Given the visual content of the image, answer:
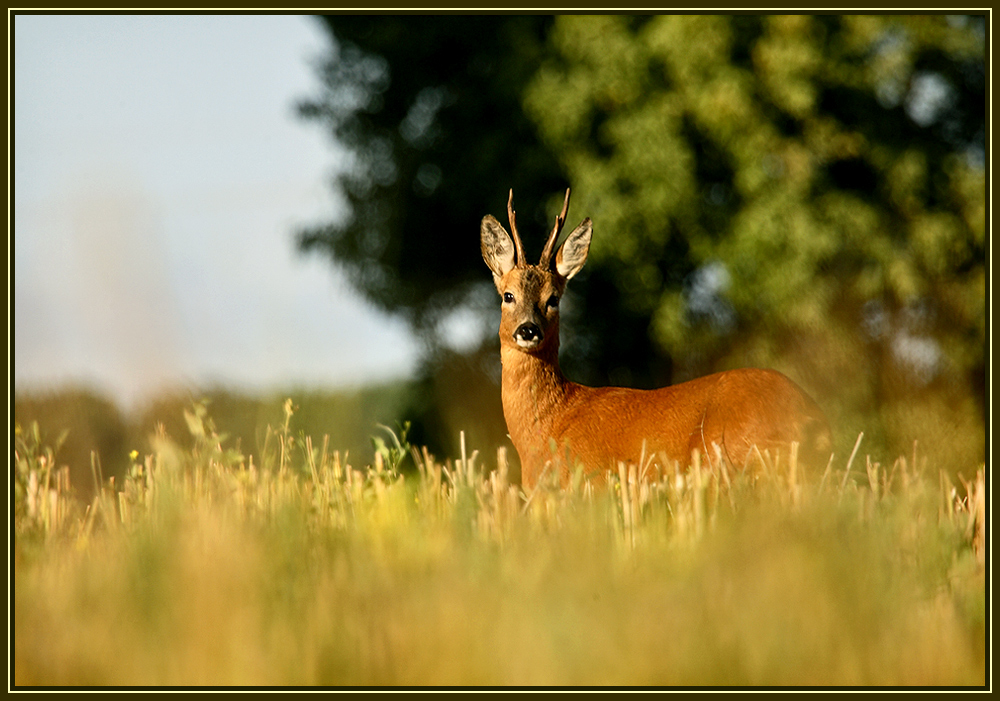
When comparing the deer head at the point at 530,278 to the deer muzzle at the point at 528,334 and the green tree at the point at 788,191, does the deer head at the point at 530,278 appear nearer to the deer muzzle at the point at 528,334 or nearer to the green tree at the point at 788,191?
the deer muzzle at the point at 528,334

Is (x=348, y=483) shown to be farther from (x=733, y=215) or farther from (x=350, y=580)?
(x=733, y=215)

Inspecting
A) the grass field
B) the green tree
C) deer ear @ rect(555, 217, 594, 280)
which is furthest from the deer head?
the green tree

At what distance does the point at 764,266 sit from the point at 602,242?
2.31 metres

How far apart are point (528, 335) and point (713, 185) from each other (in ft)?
32.8

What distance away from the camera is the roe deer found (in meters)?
5.77

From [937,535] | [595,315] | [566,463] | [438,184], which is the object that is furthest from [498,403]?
[937,535]

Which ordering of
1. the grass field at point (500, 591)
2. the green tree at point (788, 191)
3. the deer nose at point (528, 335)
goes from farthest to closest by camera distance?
the green tree at point (788, 191), the deer nose at point (528, 335), the grass field at point (500, 591)

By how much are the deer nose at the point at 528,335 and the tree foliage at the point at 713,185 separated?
8.65m

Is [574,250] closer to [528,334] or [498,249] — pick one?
[498,249]

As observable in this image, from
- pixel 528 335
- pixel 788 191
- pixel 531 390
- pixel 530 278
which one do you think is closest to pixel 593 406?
pixel 531 390

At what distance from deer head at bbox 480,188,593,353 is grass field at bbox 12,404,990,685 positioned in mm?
1966

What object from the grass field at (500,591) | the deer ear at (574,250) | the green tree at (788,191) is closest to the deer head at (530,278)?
the deer ear at (574,250)

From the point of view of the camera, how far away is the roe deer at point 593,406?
5770 mm

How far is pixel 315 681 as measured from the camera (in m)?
3.08
